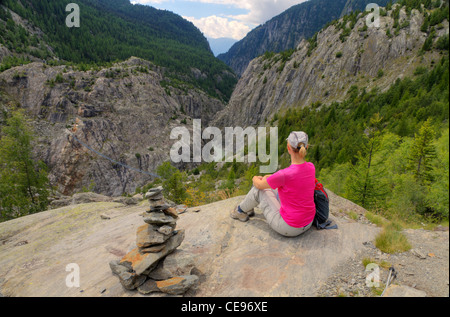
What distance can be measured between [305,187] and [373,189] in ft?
30.7

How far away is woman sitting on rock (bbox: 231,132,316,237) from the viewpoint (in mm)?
4645

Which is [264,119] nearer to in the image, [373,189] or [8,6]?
[373,189]

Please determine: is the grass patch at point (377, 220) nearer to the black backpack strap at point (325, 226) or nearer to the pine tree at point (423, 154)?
the black backpack strap at point (325, 226)

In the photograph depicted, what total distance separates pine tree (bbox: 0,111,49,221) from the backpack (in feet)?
76.6

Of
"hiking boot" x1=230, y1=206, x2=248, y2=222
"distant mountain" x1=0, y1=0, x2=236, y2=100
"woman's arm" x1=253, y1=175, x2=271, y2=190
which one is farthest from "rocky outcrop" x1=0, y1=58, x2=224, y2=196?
"woman's arm" x1=253, y1=175, x2=271, y2=190

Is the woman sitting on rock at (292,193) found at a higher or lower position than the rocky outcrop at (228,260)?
higher

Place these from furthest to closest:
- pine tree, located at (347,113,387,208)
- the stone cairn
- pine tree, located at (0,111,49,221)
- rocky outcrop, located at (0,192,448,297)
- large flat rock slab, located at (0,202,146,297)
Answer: pine tree, located at (0,111,49,221), pine tree, located at (347,113,387,208), large flat rock slab, located at (0,202,146,297), the stone cairn, rocky outcrop, located at (0,192,448,297)

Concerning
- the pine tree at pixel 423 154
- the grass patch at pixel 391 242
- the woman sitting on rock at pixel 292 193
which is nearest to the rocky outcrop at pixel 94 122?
the woman sitting on rock at pixel 292 193

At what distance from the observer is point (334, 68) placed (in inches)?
2381

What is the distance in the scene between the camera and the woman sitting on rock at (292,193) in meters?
4.64

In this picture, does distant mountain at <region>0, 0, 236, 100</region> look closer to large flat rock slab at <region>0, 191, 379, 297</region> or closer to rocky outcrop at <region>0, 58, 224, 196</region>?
rocky outcrop at <region>0, 58, 224, 196</region>

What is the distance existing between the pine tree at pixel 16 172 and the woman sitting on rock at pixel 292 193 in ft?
73.3

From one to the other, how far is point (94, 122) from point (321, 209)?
6604 cm

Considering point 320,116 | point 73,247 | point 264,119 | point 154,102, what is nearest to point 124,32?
point 154,102
